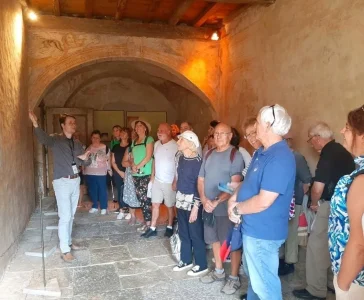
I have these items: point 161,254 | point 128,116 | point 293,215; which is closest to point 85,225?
point 161,254

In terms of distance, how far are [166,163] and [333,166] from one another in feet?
6.62

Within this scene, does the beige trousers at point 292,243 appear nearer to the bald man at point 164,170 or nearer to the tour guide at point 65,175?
the bald man at point 164,170

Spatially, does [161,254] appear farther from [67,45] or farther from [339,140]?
[67,45]

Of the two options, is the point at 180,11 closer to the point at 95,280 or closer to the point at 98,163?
the point at 98,163

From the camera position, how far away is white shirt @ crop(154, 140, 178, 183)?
4.00m

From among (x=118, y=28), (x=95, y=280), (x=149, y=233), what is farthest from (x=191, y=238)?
(x=118, y=28)

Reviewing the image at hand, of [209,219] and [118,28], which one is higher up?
[118,28]

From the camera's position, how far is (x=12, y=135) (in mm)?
3887

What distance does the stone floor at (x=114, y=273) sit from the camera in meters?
2.76

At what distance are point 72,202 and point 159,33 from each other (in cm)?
383

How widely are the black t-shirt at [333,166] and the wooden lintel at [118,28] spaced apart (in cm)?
433

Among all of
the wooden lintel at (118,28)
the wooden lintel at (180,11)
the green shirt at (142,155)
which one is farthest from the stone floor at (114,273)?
the wooden lintel at (118,28)

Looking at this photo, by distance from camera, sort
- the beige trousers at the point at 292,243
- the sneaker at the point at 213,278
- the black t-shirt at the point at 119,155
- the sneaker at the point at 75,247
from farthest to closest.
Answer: the black t-shirt at the point at 119,155, the sneaker at the point at 75,247, the beige trousers at the point at 292,243, the sneaker at the point at 213,278

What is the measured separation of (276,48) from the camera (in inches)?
174
